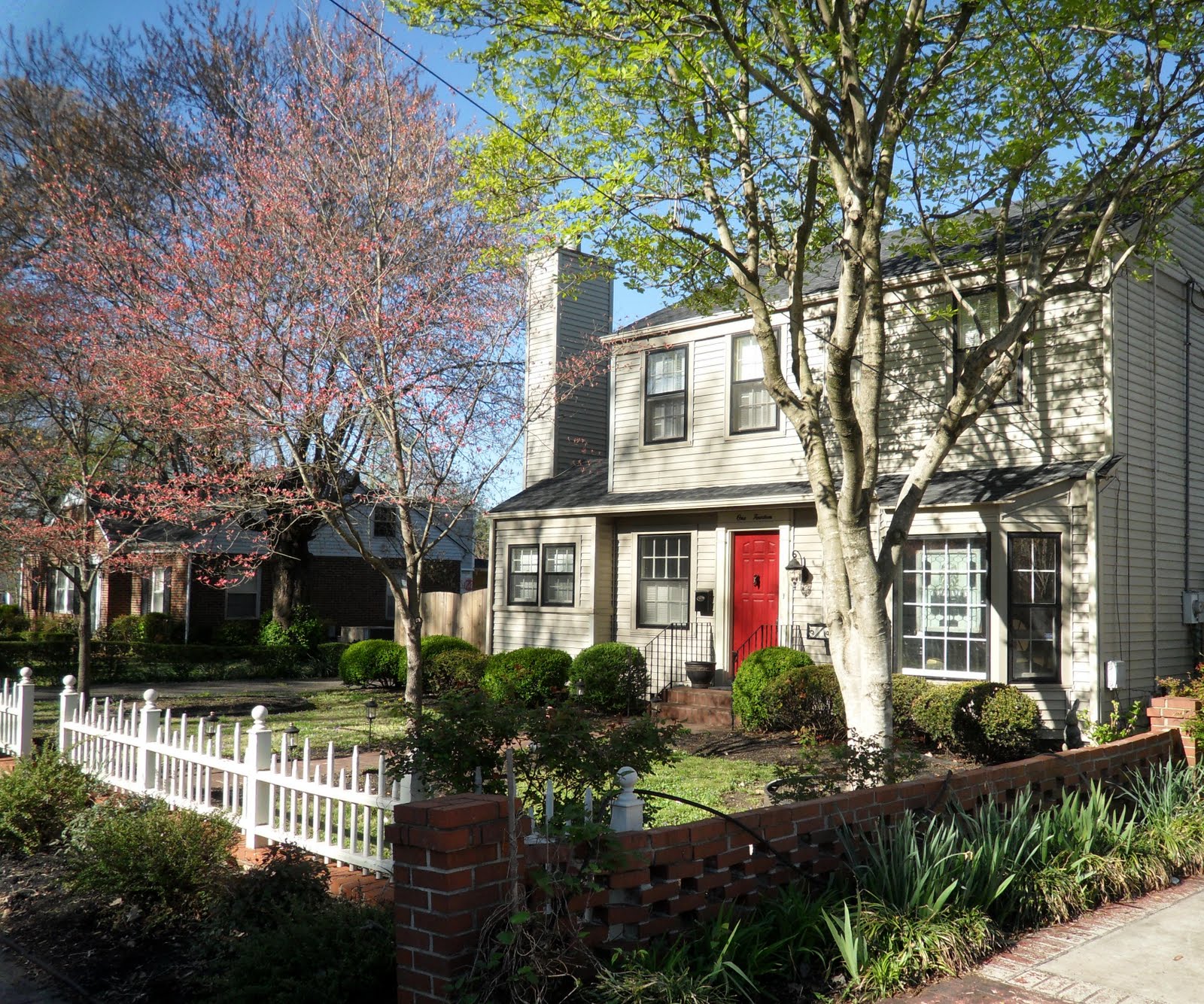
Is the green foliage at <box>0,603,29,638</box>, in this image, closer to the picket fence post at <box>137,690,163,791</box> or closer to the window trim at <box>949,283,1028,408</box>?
the picket fence post at <box>137,690,163,791</box>

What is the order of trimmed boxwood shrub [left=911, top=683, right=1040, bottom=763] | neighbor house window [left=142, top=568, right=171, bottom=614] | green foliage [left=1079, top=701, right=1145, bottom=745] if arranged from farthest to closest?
neighbor house window [left=142, top=568, right=171, bottom=614] → green foliage [left=1079, top=701, right=1145, bottom=745] → trimmed boxwood shrub [left=911, top=683, right=1040, bottom=763]

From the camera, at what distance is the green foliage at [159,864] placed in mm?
5641

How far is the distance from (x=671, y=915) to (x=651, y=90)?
297 inches

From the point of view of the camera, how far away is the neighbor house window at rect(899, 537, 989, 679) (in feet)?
39.4

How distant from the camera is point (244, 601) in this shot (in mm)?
27891

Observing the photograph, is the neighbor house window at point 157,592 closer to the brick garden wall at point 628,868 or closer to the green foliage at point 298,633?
the green foliage at point 298,633

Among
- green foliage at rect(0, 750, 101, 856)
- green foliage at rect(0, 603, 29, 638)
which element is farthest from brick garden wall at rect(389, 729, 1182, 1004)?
green foliage at rect(0, 603, 29, 638)

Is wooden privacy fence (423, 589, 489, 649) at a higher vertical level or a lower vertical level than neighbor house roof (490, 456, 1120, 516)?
lower

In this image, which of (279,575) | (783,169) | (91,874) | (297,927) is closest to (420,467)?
(783,169)

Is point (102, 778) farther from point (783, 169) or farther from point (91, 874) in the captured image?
point (783, 169)

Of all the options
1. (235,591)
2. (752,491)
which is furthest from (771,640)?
(235,591)

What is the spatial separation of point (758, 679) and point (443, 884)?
9.26 metres

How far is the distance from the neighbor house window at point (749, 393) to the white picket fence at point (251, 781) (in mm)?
8068

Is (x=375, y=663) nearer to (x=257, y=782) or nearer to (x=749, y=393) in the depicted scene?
(x=749, y=393)
